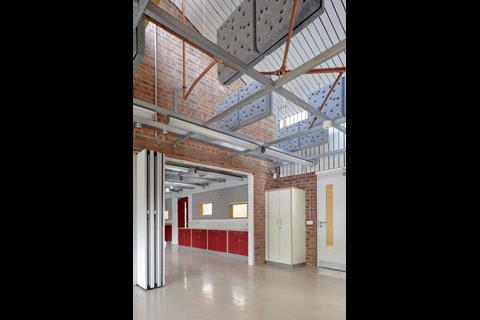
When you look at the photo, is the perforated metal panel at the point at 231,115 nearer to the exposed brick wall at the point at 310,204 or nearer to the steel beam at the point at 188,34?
the steel beam at the point at 188,34

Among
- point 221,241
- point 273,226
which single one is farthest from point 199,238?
point 273,226

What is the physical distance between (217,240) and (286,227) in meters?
3.77

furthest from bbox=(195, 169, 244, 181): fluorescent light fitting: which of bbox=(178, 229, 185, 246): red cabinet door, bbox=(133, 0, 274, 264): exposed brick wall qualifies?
bbox=(178, 229, 185, 246): red cabinet door

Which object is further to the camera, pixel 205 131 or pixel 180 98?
pixel 180 98

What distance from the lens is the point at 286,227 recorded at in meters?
7.97

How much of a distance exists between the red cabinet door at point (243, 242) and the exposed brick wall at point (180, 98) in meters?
0.96

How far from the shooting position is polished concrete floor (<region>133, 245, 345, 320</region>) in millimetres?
4121

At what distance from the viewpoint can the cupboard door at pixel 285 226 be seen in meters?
7.85

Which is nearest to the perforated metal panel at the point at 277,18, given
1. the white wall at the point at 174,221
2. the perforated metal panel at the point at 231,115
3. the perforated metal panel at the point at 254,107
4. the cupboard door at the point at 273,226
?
the perforated metal panel at the point at 254,107

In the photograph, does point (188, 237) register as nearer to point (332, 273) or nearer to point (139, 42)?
point (332, 273)

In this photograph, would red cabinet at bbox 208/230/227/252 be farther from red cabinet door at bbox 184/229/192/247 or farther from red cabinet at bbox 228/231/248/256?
red cabinet door at bbox 184/229/192/247

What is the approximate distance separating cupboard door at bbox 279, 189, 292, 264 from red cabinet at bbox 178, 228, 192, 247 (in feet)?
19.0
